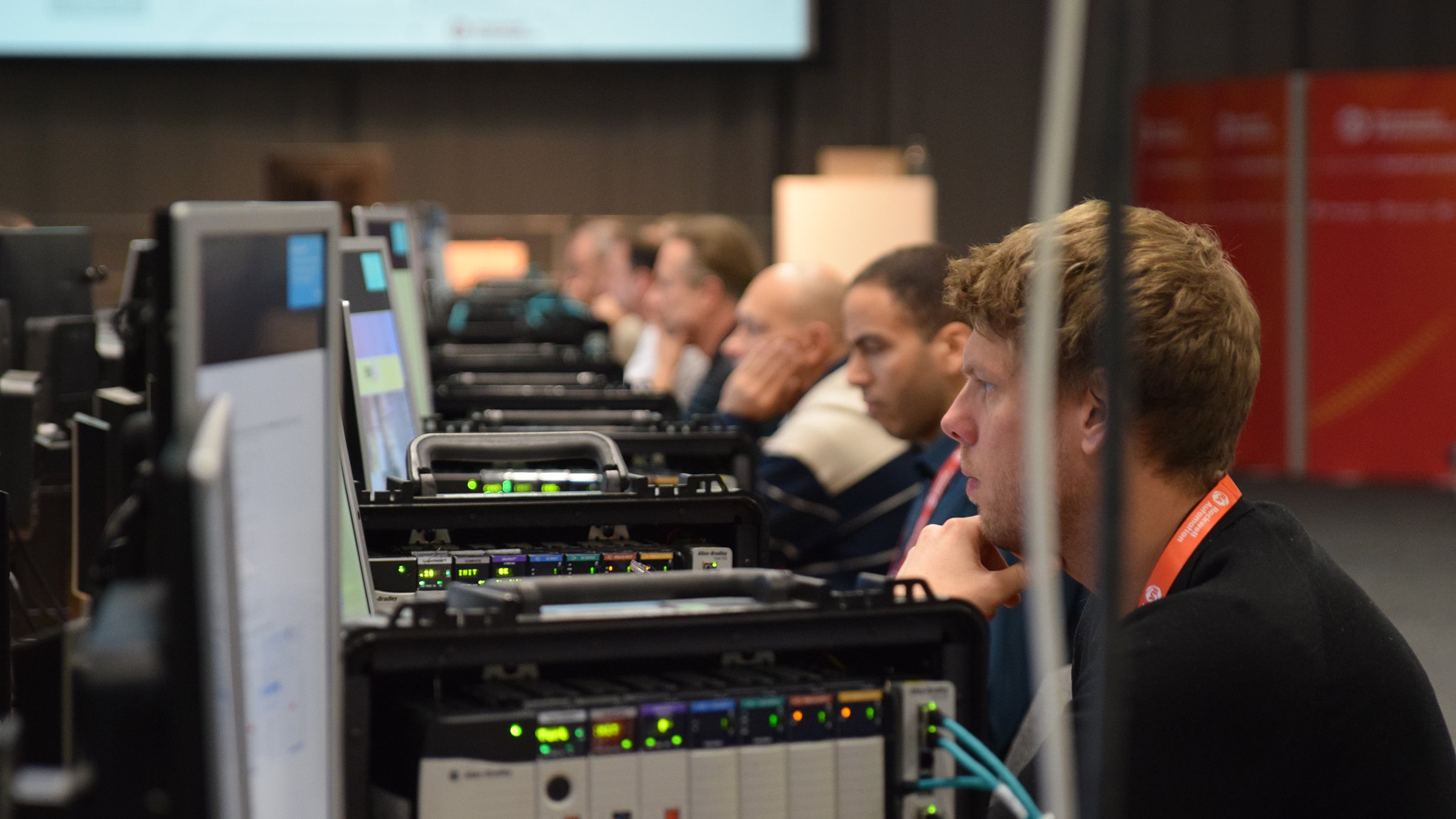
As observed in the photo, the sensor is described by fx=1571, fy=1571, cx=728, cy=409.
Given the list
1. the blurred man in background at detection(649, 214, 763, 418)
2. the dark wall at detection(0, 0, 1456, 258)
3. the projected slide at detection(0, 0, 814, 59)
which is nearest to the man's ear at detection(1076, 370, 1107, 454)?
the blurred man in background at detection(649, 214, 763, 418)

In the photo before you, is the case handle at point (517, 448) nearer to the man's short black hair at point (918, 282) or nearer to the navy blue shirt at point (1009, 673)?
the navy blue shirt at point (1009, 673)

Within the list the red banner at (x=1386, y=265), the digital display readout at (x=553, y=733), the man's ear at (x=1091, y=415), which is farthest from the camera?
the red banner at (x=1386, y=265)

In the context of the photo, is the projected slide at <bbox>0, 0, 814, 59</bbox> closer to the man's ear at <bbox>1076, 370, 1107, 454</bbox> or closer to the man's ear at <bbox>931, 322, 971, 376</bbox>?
the man's ear at <bbox>931, 322, 971, 376</bbox>

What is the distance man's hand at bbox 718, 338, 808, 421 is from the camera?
320cm

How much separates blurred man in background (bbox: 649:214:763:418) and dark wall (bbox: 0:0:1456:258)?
5.14 meters

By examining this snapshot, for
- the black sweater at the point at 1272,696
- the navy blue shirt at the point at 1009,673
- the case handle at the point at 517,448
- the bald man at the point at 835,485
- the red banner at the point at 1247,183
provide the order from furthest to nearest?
the red banner at the point at 1247,183 → the bald man at the point at 835,485 → the navy blue shirt at the point at 1009,673 → the case handle at the point at 517,448 → the black sweater at the point at 1272,696

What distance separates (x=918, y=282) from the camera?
2580mm

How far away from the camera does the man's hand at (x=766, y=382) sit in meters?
3.20

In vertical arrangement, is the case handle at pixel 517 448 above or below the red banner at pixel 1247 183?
below

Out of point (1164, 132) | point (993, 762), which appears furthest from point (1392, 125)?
point (993, 762)

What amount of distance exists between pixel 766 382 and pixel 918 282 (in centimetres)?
68

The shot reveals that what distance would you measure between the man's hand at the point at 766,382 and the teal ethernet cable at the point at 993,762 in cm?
221

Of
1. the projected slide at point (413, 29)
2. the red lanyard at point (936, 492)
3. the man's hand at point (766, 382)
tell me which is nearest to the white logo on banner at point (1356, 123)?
the projected slide at point (413, 29)

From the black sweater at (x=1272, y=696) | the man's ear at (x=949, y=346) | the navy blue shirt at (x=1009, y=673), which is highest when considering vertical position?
the man's ear at (x=949, y=346)
